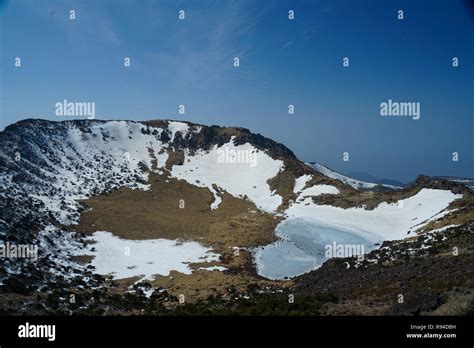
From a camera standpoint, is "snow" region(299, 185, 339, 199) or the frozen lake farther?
"snow" region(299, 185, 339, 199)

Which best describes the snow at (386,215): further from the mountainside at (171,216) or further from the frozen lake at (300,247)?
the frozen lake at (300,247)

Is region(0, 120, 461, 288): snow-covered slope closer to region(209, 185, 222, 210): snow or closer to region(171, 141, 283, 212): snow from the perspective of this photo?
region(171, 141, 283, 212): snow

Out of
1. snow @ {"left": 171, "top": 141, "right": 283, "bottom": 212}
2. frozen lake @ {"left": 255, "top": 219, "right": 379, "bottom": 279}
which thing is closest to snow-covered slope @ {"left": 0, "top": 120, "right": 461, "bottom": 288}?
snow @ {"left": 171, "top": 141, "right": 283, "bottom": 212}

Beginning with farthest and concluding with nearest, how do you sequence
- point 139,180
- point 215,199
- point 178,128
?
point 178,128 < point 139,180 < point 215,199

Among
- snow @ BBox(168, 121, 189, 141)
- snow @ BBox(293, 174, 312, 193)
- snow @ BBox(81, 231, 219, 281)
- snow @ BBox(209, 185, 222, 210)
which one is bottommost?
snow @ BBox(81, 231, 219, 281)

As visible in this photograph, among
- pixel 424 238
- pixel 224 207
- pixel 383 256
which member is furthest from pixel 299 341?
pixel 224 207

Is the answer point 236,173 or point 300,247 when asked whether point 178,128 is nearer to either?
point 236,173

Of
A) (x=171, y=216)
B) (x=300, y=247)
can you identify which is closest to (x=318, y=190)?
(x=171, y=216)
